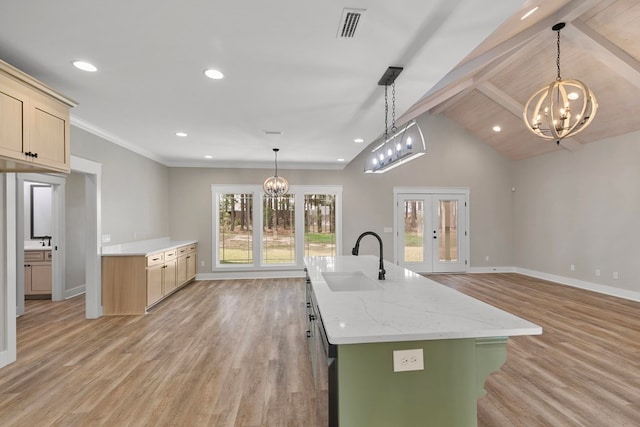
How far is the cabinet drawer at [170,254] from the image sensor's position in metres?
5.15

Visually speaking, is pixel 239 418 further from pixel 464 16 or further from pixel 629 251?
pixel 629 251

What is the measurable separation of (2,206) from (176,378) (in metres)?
2.28

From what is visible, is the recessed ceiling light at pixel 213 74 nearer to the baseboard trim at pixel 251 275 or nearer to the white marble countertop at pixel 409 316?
the white marble countertop at pixel 409 316

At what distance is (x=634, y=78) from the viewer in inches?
160

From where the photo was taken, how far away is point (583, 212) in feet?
19.2

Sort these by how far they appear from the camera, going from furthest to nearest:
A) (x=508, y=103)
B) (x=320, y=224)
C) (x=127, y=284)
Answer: (x=320, y=224), (x=508, y=103), (x=127, y=284)

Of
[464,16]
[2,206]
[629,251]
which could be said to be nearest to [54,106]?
[2,206]

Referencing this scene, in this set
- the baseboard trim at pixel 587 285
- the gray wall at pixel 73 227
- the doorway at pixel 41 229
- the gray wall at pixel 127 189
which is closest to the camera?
the gray wall at pixel 127 189

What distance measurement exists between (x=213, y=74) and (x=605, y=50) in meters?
5.03

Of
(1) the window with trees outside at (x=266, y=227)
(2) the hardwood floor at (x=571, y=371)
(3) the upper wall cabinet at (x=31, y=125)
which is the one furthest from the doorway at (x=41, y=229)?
(2) the hardwood floor at (x=571, y=371)

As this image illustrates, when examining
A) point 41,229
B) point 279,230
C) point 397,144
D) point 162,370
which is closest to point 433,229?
point 279,230

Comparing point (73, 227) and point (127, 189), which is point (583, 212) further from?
point (73, 227)

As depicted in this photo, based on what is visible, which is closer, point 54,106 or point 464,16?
point 464,16

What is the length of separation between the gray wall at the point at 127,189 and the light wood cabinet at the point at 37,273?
1.53 meters
